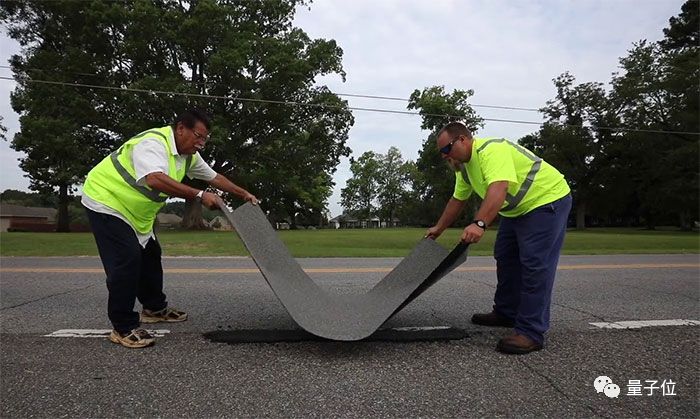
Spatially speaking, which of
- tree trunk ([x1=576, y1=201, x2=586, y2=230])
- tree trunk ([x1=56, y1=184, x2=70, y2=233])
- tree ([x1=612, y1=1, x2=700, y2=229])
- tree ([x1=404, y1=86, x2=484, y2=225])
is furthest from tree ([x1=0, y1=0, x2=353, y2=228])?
tree trunk ([x1=576, y1=201, x2=586, y2=230])

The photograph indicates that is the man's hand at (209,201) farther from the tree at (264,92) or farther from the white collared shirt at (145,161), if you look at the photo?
the tree at (264,92)

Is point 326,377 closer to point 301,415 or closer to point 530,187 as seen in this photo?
point 301,415

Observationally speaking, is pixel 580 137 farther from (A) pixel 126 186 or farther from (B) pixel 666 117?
(A) pixel 126 186

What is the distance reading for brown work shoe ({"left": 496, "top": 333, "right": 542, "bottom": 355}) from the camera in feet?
10.7

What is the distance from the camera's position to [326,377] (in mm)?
2787

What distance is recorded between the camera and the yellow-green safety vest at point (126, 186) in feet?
11.3

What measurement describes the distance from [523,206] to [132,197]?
2.85 m

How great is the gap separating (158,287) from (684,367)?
401cm

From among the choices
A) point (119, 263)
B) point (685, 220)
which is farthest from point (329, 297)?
point (685, 220)

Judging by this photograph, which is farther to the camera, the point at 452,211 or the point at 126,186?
the point at 452,211

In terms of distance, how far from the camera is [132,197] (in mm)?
3441

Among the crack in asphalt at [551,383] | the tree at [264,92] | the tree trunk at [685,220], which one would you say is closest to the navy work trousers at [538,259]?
the crack in asphalt at [551,383]

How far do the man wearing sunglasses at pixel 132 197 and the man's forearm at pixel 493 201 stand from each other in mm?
1938

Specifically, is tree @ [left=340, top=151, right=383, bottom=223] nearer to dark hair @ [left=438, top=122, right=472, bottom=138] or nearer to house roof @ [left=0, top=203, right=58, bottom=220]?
house roof @ [left=0, top=203, right=58, bottom=220]
